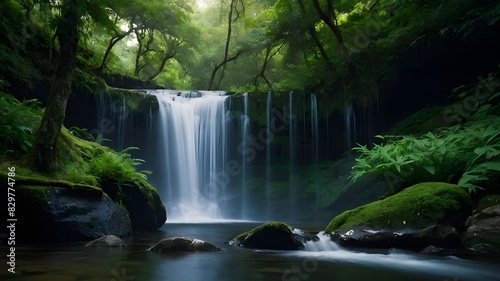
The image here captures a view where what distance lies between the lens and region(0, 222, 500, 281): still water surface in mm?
4199

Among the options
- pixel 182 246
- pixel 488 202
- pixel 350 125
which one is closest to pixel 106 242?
pixel 182 246

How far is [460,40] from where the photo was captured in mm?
10984

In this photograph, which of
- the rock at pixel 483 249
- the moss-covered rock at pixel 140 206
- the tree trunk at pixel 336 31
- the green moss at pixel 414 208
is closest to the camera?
the rock at pixel 483 249

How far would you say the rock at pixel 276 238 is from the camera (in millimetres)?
6062

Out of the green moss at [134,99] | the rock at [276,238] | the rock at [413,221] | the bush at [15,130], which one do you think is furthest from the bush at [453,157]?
the green moss at [134,99]

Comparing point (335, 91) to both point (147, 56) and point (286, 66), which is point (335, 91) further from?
point (147, 56)

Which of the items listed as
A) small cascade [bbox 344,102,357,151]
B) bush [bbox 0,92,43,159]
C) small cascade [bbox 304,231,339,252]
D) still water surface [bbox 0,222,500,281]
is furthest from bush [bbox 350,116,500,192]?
bush [bbox 0,92,43,159]

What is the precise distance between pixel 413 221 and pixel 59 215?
A: 5.88 meters

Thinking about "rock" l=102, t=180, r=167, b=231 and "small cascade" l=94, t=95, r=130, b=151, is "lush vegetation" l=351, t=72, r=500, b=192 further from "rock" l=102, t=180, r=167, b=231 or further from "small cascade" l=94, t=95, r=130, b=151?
"small cascade" l=94, t=95, r=130, b=151

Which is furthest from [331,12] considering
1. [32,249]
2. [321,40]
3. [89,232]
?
[32,249]

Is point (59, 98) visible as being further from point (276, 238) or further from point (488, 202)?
point (488, 202)

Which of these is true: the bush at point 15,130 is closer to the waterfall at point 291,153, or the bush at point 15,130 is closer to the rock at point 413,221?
the rock at point 413,221

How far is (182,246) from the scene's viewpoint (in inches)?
231

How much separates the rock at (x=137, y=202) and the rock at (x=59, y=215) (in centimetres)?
120
